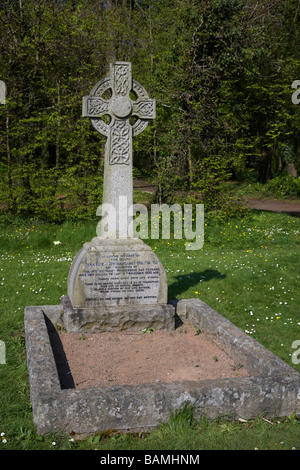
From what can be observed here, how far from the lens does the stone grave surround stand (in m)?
6.07

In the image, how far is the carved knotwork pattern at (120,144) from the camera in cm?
648

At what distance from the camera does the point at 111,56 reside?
14812 millimetres

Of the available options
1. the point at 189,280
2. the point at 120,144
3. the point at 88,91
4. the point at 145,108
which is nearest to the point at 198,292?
the point at 189,280

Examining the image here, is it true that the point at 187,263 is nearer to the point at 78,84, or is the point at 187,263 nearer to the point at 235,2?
the point at 78,84

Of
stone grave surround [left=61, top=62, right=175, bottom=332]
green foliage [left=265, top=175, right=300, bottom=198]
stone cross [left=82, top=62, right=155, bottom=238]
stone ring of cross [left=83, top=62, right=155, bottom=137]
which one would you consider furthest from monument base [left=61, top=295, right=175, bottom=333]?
green foliage [left=265, top=175, right=300, bottom=198]

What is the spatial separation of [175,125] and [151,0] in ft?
31.1

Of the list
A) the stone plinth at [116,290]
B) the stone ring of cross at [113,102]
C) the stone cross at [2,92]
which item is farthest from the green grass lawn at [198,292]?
the stone cross at [2,92]

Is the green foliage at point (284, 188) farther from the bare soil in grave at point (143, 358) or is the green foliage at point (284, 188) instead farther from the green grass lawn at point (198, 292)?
the bare soil in grave at point (143, 358)

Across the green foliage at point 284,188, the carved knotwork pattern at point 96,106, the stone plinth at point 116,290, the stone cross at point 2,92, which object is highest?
the stone cross at point 2,92

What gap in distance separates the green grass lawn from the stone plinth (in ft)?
3.04

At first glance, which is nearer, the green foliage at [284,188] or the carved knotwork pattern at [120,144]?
the carved knotwork pattern at [120,144]

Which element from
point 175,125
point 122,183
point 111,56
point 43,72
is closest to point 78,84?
point 43,72

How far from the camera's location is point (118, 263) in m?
6.24

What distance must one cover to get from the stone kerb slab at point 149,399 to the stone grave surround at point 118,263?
1.36m
